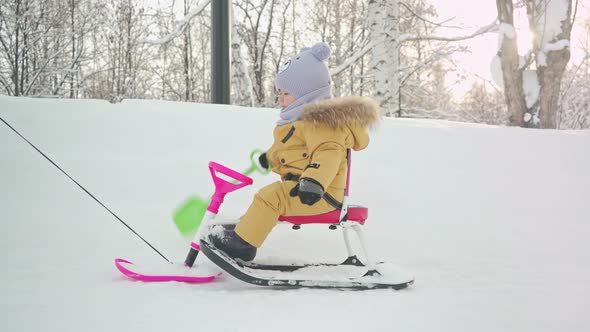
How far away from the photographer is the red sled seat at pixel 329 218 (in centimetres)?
265

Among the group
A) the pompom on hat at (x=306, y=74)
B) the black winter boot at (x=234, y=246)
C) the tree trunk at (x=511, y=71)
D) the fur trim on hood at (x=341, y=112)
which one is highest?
the tree trunk at (x=511, y=71)

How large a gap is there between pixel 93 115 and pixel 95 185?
1237mm

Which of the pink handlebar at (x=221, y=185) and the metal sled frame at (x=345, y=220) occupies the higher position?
the pink handlebar at (x=221, y=185)

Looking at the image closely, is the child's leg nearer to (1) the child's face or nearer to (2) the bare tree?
(1) the child's face

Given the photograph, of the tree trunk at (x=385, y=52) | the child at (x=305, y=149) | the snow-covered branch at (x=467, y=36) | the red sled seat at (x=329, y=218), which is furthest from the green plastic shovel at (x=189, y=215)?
the snow-covered branch at (x=467, y=36)

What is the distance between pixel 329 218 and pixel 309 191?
30 centimetres

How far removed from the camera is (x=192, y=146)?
436 cm

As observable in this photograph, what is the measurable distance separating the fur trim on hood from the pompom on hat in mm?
→ 138

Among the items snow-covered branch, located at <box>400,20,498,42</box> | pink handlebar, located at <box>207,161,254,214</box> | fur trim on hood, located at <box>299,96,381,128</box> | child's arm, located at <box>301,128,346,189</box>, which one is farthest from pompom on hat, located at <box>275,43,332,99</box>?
snow-covered branch, located at <box>400,20,498,42</box>

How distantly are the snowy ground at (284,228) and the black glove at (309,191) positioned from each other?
16.4 inches

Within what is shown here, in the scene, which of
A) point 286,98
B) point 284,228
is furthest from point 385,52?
point 286,98

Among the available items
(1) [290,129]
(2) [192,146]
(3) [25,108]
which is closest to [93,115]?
(3) [25,108]

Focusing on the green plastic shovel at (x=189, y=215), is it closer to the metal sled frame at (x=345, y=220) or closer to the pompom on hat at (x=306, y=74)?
the metal sled frame at (x=345, y=220)

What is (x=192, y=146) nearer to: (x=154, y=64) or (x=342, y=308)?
(x=342, y=308)
